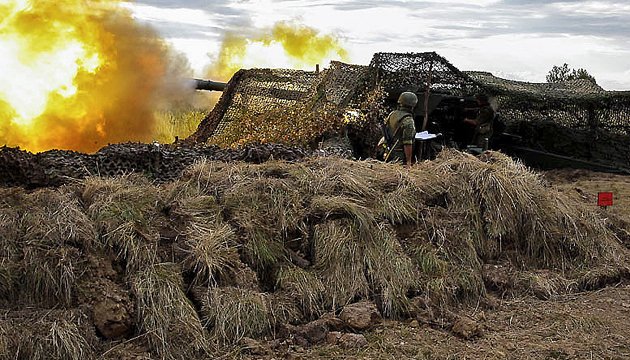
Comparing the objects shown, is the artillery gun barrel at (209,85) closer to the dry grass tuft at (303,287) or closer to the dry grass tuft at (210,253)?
the dry grass tuft at (210,253)

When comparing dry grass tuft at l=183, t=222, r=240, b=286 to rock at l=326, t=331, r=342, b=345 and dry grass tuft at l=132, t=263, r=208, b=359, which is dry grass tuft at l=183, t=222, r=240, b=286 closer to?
dry grass tuft at l=132, t=263, r=208, b=359

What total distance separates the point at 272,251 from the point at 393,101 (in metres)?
7.92

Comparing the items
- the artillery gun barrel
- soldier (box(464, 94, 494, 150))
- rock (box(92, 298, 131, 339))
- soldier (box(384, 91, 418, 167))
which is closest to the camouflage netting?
the artillery gun barrel

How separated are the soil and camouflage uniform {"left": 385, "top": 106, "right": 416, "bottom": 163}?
2.87 metres

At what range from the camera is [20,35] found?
10.6 meters

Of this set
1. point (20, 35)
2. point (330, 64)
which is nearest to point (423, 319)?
point (20, 35)

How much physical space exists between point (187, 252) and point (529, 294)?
330 cm

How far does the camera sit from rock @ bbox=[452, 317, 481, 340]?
5.96 m

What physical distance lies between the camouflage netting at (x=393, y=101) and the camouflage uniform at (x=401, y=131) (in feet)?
11.9

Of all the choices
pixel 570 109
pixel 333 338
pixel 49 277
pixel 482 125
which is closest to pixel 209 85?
pixel 482 125

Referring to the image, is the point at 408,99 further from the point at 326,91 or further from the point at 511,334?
the point at 326,91

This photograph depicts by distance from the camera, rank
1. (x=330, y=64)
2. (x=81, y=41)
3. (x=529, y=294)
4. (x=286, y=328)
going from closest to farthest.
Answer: (x=286, y=328), (x=529, y=294), (x=81, y=41), (x=330, y=64)

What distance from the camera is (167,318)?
5438 millimetres

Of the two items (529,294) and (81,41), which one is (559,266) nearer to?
(529,294)
